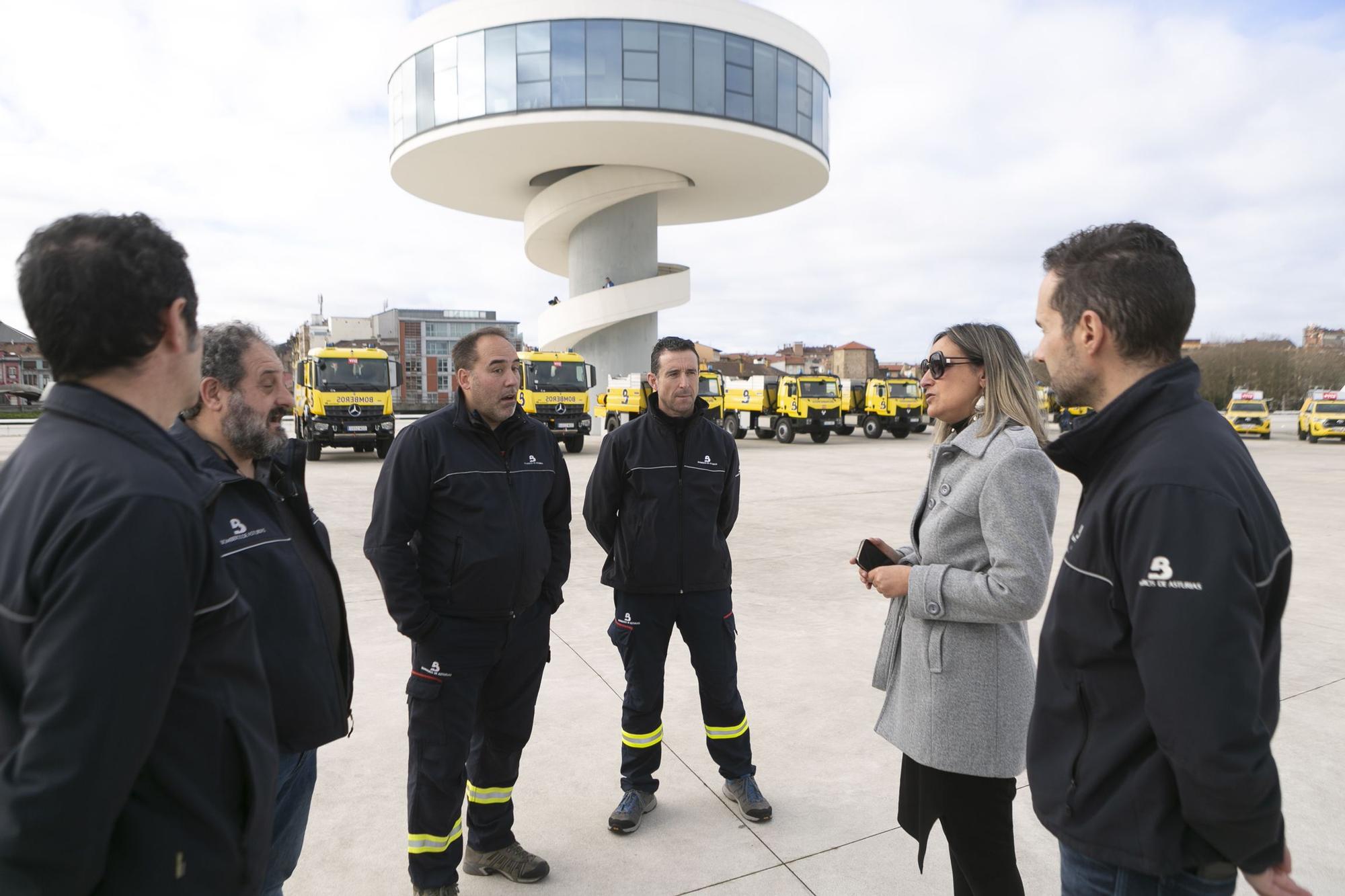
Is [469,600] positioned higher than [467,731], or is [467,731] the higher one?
[469,600]

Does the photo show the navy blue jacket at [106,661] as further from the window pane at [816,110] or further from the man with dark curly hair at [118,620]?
the window pane at [816,110]

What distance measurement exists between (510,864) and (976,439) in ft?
6.99

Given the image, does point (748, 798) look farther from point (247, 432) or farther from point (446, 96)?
point (446, 96)

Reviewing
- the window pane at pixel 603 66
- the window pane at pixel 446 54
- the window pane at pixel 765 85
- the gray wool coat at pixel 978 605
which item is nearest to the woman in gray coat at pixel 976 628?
the gray wool coat at pixel 978 605

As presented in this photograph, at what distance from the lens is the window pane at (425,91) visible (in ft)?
97.7

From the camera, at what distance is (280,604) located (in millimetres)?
1948

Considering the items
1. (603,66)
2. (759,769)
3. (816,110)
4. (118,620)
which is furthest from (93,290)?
(816,110)

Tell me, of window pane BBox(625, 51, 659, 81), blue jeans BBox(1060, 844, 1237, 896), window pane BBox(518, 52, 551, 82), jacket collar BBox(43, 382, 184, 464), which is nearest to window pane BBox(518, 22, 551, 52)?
window pane BBox(518, 52, 551, 82)

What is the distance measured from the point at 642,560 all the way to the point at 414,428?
104 cm

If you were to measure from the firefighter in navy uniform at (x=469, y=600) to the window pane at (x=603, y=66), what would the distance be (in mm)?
27738

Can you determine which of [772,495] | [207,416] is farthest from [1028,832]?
[772,495]

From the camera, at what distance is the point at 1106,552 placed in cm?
144

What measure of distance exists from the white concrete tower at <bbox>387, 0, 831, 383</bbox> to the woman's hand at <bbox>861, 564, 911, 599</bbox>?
93.1 feet

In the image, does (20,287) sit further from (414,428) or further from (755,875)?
(755,875)
